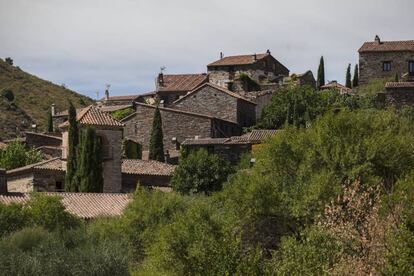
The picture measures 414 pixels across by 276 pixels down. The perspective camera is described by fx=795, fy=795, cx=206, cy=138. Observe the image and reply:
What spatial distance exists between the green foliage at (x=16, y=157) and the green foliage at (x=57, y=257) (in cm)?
2580

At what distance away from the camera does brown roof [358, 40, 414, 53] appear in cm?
7512

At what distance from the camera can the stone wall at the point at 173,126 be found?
215 feet

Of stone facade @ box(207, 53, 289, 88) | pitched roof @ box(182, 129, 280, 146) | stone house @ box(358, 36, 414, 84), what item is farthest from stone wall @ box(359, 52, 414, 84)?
pitched roof @ box(182, 129, 280, 146)

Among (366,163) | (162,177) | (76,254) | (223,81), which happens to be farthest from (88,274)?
(223,81)

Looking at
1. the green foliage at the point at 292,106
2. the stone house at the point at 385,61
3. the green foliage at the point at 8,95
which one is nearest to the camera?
the green foliage at the point at 292,106

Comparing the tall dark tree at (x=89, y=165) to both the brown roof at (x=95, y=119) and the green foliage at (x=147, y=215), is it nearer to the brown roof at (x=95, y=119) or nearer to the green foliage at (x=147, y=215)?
the brown roof at (x=95, y=119)

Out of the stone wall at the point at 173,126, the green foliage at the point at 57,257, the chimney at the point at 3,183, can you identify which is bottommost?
the green foliage at the point at 57,257

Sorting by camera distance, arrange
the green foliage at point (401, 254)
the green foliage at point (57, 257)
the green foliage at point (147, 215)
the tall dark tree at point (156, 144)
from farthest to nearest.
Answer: the tall dark tree at point (156, 144) < the green foliage at point (147, 215) < the green foliage at point (57, 257) < the green foliage at point (401, 254)

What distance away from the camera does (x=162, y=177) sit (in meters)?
52.7

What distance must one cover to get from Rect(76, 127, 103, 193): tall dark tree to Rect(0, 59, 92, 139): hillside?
3458cm

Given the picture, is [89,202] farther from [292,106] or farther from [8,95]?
[8,95]

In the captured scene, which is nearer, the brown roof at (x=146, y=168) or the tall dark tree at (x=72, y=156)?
the tall dark tree at (x=72, y=156)

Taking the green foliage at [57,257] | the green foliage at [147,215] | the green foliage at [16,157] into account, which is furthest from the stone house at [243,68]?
the green foliage at [57,257]

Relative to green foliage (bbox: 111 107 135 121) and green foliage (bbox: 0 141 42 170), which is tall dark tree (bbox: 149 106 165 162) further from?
green foliage (bbox: 111 107 135 121)
